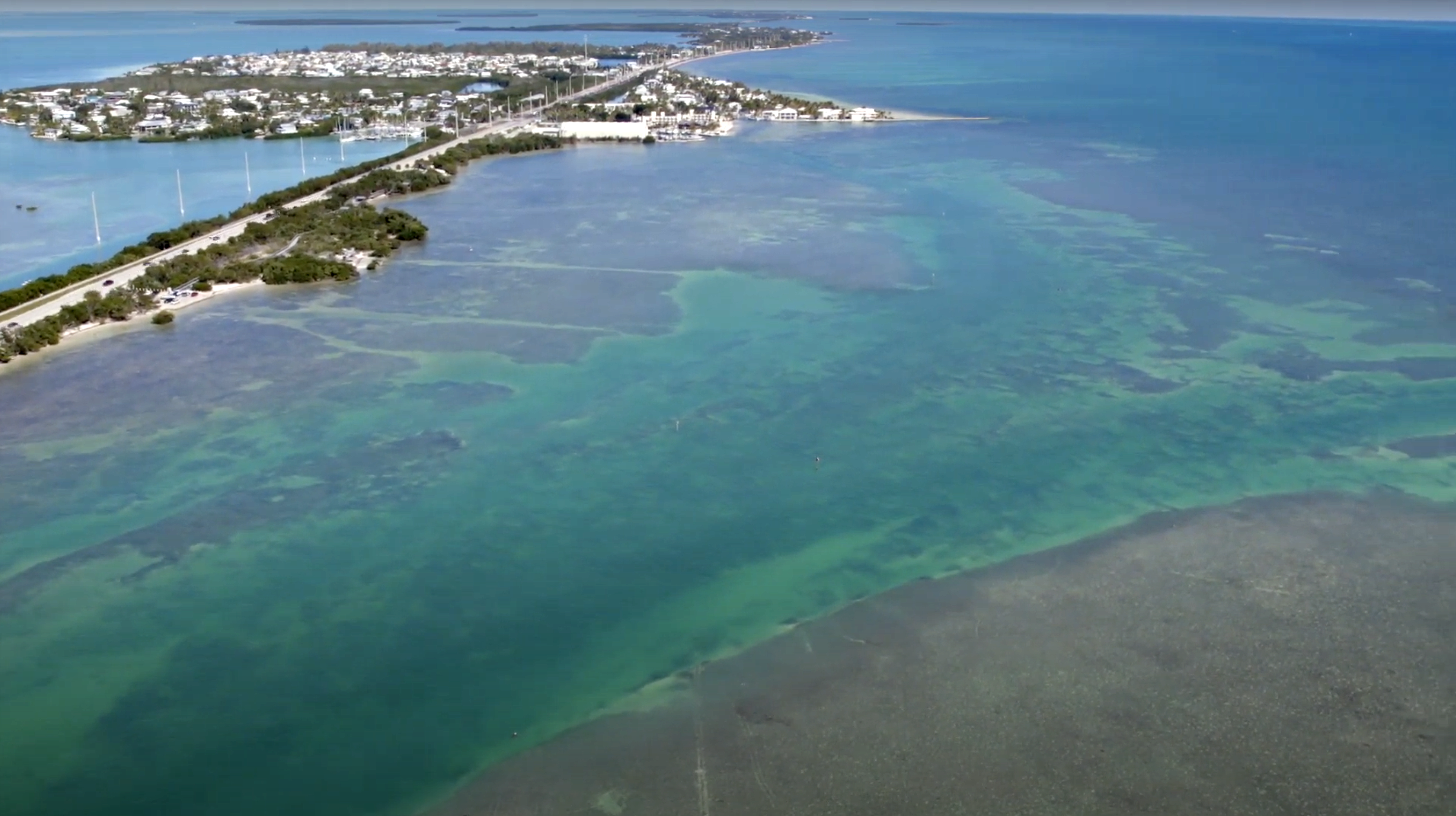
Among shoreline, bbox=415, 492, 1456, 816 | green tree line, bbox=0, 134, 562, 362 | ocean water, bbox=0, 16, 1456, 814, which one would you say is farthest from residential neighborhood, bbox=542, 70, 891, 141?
Answer: shoreline, bbox=415, 492, 1456, 816

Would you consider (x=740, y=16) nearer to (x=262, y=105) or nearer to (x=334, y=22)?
(x=334, y=22)

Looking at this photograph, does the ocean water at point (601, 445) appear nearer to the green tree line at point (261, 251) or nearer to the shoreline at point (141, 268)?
the green tree line at point (261, 251)

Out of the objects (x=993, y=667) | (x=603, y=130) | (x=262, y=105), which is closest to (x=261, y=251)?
(x=993, y=667)

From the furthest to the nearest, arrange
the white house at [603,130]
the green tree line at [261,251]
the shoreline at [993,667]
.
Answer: the white house at [603,130] → the green tree line at [261,251] → the shoreline at [993,667]

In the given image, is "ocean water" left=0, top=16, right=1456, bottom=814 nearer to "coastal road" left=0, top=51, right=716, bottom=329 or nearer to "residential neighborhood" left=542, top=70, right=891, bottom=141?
"coastal road" left=0, top=51, right=716, bottom=329

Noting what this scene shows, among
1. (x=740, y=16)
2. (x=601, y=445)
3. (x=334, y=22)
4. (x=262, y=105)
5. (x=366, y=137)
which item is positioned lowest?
(x=601, y=445)

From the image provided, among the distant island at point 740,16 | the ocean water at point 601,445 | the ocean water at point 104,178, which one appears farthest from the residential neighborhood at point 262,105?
the distant island at point 740,16
